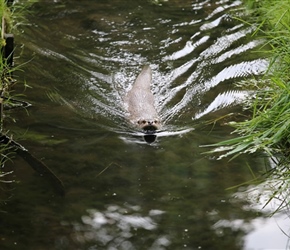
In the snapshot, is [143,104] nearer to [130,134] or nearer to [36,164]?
[130,134]

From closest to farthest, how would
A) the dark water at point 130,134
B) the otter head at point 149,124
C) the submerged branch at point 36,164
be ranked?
the dark water at point 130,134 < the submerged branch at point 36,164 < the otter head at point 149,124

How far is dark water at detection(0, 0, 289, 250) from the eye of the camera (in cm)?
502

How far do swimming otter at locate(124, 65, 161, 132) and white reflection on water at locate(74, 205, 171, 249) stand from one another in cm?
147

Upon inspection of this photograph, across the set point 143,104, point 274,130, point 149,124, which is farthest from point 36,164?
point 274,130

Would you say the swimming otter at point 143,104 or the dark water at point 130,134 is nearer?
the dark water at point 130,134

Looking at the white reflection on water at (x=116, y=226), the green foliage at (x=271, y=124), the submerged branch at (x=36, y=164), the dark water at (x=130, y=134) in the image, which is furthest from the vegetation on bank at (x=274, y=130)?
the submerged branch at (x=36, y=164)

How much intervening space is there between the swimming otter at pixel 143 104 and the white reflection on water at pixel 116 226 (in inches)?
57.9

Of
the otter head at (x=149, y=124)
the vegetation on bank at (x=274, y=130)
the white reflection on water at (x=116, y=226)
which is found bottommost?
the white reflection on water at (x=116, y=226)

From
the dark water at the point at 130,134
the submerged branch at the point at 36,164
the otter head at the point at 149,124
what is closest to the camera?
the dark water at the point at 130,134

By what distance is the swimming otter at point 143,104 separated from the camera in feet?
21.8

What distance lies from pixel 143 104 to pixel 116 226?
2.22m

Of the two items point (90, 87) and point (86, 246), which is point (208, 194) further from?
point (90, 87)

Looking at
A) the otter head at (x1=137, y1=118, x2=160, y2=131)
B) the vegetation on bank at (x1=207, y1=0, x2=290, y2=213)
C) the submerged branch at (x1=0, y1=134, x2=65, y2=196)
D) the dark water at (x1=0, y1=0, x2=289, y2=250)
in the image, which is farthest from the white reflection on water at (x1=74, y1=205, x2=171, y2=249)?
the otter head at (x1=137, y1=118, x2=160, y2=131)

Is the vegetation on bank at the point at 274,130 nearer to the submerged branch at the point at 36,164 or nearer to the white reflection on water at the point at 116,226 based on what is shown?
the white reflection on water at the point at 116,226
